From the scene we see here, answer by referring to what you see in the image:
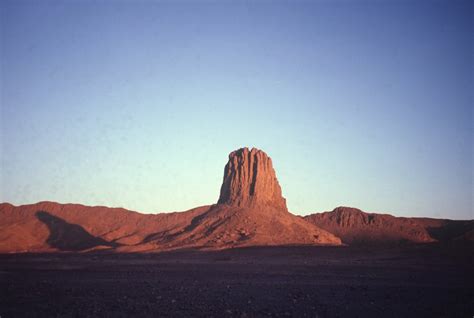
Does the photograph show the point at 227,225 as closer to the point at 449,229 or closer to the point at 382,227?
the point at 382,227

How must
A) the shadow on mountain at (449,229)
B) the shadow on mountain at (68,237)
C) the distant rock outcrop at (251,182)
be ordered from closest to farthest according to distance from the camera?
the shadow on mountain at (68,237)
the distant rock outcrop at (251,182)
the shadow on mountain at (449,229)

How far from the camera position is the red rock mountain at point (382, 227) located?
135375mm

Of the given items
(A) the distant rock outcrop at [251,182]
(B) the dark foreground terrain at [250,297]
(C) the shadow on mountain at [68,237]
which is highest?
(A) the distant rock outcrop at [251,182]

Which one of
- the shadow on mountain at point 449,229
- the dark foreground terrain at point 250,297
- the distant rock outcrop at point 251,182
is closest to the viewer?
the dark foreground terrain at point 250,297

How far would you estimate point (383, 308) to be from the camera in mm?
18203

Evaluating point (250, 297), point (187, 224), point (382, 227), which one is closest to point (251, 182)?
point (187, 224)

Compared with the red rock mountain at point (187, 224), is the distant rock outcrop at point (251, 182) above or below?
above

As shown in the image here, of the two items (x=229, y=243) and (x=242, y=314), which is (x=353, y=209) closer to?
(x=229, y=243)

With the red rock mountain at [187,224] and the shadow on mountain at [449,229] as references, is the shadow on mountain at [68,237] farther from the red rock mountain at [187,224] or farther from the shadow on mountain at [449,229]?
the shadow on mountain at [449,229]

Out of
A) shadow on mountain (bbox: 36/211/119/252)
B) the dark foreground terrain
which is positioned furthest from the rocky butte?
the dark foreground terrain

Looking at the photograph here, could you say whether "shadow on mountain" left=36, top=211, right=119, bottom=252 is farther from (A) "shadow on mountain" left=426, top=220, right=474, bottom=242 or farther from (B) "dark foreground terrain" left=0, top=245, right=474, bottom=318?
(A) "shadow on mountain" left=426, top=220, right=474, bottom=242

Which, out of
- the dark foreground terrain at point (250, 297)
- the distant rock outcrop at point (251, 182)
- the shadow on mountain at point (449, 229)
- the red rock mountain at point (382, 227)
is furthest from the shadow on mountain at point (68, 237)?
the shadow on mountain at point (449, 229)

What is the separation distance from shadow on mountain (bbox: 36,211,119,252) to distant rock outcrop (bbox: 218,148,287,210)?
28.9 meters

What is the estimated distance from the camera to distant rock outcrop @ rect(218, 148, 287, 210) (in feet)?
340
